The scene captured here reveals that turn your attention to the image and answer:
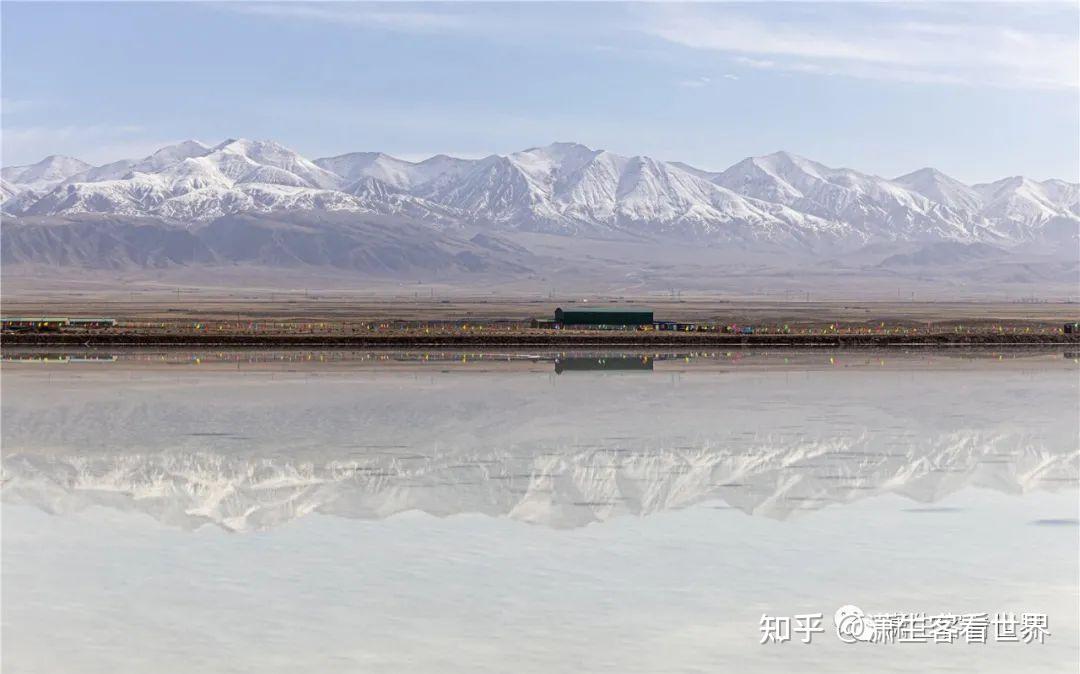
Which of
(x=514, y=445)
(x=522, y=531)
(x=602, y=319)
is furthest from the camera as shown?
(x=602, y=319)

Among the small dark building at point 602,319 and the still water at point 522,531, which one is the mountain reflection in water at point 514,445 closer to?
the still water at point 522,531

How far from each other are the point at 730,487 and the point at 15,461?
10.8 meters

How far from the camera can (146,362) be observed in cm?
4956

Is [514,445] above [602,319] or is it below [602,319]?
below

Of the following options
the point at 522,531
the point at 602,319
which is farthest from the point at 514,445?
the point at 602,319

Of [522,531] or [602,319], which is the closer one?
[522,531]

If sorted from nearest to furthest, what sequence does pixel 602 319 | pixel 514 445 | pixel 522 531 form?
pixel 522 531
pixel 514 445
pixel 602 319

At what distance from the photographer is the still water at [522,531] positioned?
11977 millimetres

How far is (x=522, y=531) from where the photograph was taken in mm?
16484

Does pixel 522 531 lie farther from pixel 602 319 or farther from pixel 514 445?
Answer: pixel 602 319

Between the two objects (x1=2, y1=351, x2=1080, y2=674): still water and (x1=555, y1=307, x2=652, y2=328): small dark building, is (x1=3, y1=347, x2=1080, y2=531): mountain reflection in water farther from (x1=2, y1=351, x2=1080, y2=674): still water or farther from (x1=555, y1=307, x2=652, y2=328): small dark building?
(x1=555, y1=307, x2=652, y2=328): small dark building

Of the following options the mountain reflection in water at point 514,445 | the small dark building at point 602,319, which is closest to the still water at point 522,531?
the mountain reflection in water at point 514,445

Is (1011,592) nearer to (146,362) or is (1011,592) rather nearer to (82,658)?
(82,658)

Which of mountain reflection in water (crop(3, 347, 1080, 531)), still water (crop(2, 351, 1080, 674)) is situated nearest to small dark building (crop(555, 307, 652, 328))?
mountain reflection in water (crop(3, 347, 1080, 531))
